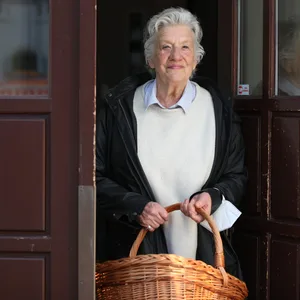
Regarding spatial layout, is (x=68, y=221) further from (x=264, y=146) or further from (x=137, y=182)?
(x=264, y=146)

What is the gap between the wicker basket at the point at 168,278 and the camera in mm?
3734

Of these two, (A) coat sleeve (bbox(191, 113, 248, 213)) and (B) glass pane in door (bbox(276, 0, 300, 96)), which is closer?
(A) coat sleeve (bbox(191, 113, 248, 213))

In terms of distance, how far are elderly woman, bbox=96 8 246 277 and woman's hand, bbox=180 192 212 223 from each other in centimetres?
4

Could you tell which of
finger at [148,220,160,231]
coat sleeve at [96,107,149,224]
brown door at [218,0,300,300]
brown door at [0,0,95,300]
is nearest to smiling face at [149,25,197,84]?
coat sleeve at [96,107,149,224]

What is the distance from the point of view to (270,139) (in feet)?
14.5

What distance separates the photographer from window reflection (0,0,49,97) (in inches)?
149

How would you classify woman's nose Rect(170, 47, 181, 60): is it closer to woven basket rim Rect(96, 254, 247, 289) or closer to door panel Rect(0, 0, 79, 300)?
door panel Rect(0, 0, 79, 300)

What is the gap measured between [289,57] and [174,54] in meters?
0.65

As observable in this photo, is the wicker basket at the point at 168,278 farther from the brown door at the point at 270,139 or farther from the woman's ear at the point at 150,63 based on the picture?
the woman's ear at the point at 150,63

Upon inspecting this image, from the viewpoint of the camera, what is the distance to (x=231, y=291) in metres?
3.88

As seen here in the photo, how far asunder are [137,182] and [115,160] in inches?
6.4

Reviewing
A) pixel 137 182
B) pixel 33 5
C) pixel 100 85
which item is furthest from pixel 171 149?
pixel 100 85

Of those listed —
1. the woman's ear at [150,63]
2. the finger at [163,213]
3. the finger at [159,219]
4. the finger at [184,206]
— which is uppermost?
the woman's ear at [150,63]

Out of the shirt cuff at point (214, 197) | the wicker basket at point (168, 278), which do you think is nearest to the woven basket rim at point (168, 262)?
the wicker basket at point (168, 278)
